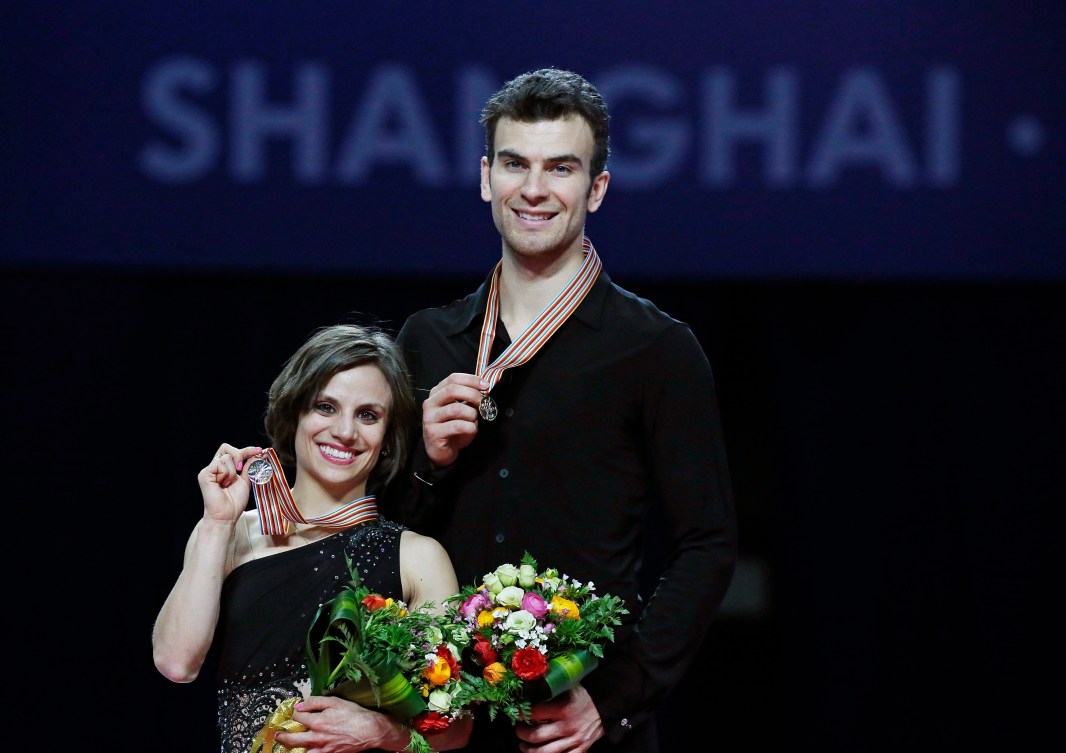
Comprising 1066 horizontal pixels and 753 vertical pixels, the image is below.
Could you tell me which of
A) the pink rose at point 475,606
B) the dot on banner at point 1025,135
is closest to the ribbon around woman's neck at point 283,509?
the pink rose at point 475,606

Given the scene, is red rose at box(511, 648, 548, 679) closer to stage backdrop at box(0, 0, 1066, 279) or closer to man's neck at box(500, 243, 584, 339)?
man's neck at box(500, 243, 584, 339)

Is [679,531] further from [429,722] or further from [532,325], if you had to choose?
[429,722]

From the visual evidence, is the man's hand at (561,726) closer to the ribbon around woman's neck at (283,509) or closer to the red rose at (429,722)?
the red rose at (429,722)

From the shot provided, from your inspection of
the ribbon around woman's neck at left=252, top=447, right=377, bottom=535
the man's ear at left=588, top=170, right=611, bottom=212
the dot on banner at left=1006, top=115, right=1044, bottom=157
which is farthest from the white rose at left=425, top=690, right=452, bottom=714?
the dot on banner at left=1006, top=115, right=1044, bottom=157

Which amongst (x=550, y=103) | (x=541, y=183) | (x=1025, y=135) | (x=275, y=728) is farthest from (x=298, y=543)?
(x=1025, y=135)

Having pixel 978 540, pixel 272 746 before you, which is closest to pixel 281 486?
pixel 272 746

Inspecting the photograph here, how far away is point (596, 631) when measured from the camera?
2.50 metres

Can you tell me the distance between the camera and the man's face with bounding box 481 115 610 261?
277 cm

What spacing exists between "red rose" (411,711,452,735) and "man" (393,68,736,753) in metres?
0.37

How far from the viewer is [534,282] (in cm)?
288

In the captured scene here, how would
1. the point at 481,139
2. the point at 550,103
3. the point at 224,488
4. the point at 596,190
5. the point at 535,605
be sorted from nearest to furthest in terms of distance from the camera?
the point at 535,605
the point at 224,488
the point at 550,103
the point at 596,190
the point at 481,139

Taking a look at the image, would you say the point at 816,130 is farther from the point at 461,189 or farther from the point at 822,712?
the point at 822,712

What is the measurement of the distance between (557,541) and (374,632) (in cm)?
55

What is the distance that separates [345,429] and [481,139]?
2.46 metres
